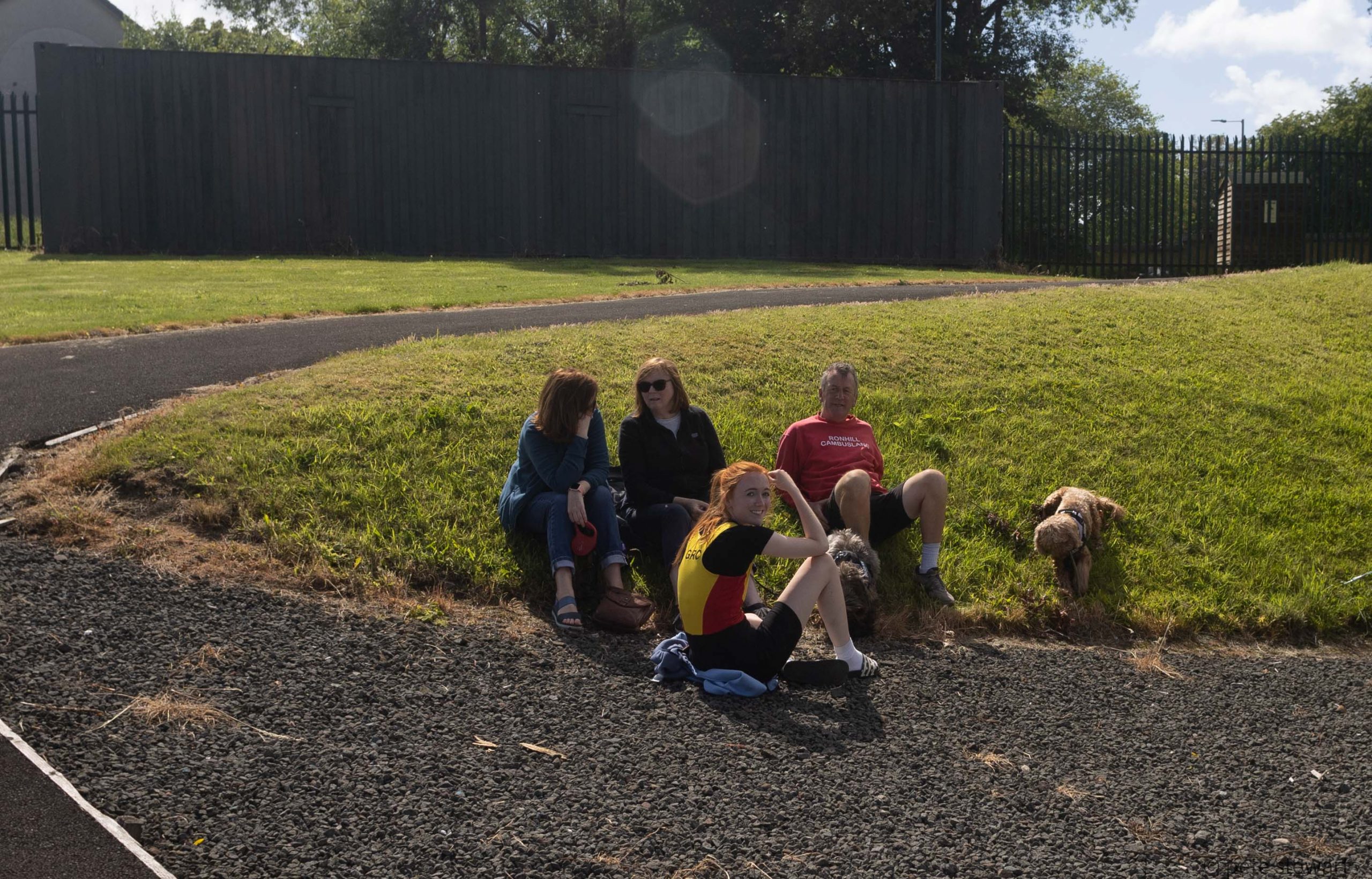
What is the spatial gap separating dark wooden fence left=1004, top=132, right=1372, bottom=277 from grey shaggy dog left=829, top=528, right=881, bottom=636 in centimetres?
1715

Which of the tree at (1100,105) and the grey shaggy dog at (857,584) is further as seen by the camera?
the tree at (1100,105)

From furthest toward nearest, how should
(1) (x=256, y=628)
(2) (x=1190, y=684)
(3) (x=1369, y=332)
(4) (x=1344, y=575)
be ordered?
(3) (x=1369, y=332) → (4) (x=1344, y=575) → (2) (x=1190, y=684) → (1) (x=256, y=628)

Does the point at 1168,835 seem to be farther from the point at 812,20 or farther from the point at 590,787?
the point at 812,20

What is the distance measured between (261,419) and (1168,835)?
572 centimetres

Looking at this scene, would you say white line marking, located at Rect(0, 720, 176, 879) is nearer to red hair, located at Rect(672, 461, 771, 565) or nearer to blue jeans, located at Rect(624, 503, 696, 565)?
red hair, located at Rect(672, 461, 771, 565)

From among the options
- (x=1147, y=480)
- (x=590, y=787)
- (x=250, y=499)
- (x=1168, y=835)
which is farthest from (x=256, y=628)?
(x=1147, y=480)

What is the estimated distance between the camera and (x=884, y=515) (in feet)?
22.2

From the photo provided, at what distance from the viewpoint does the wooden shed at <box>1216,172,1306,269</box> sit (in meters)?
22.5

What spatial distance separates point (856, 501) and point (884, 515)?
9.6 inches

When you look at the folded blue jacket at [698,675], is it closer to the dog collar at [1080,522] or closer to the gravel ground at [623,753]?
the gravel ground at [623,753]

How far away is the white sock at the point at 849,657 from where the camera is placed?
17.5ft

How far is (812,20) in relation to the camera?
105 ft

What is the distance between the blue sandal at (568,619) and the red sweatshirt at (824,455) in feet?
5.51

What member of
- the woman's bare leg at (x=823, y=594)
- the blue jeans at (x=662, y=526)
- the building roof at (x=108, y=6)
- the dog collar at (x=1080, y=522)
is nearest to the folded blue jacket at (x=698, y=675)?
the woman's bare leg at (x=823, y=594)
